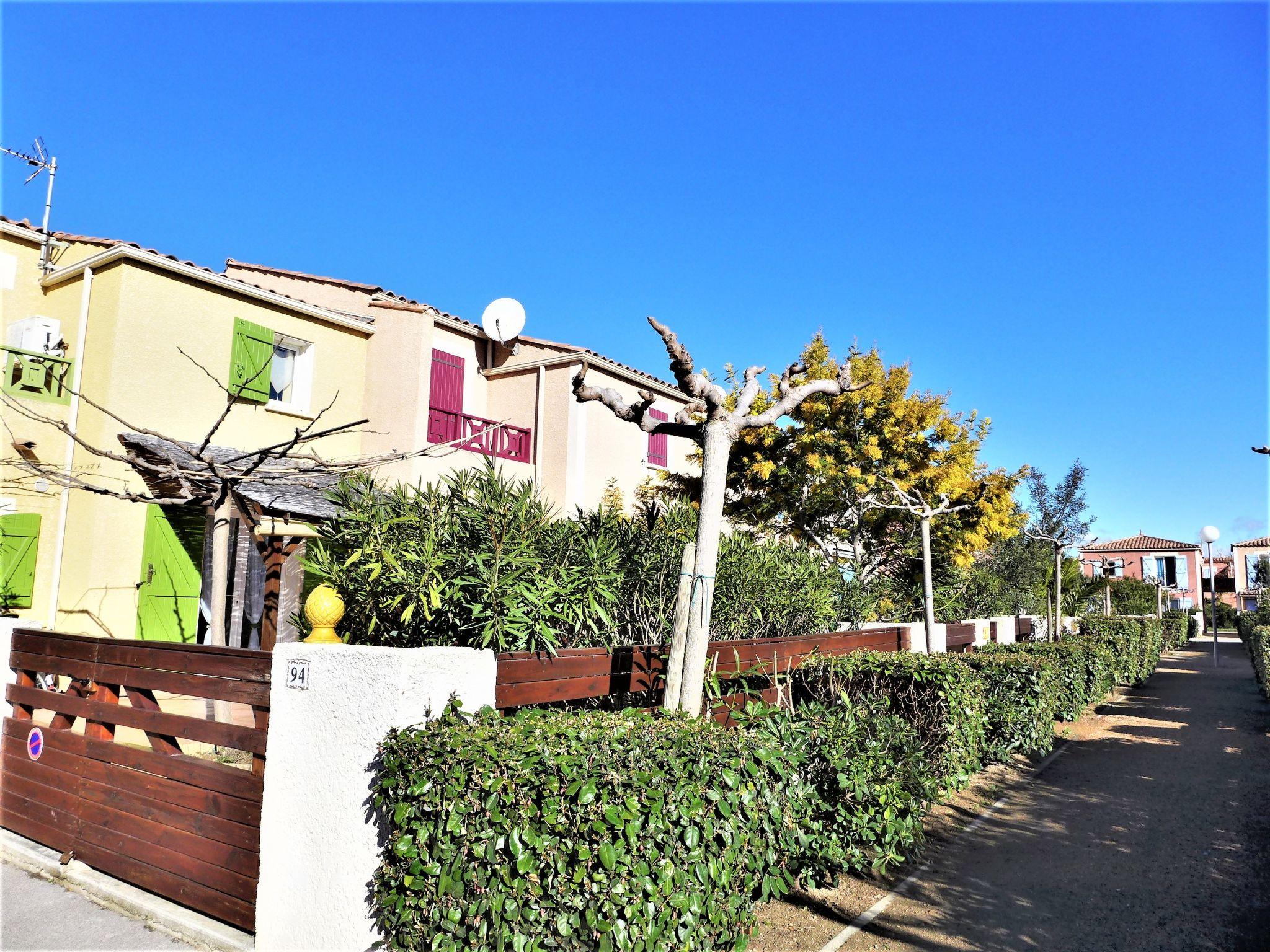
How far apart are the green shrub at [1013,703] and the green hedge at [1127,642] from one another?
6.58 metres

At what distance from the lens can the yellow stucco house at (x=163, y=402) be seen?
10141mm

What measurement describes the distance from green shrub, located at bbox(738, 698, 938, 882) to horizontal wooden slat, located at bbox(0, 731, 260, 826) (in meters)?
2.81

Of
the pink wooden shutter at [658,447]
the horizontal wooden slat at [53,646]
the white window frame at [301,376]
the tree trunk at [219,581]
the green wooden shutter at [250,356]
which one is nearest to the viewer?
the horizontal wooden slat at [53,646]

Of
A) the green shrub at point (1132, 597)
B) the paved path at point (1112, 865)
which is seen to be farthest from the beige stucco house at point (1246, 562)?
the paved path at point (1112, 865)

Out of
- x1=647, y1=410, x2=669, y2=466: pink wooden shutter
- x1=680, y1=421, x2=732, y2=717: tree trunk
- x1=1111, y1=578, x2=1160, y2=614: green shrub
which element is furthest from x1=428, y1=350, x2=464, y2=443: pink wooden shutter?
x1=1111, y1=578, x2=1160, y2=614: green shrub

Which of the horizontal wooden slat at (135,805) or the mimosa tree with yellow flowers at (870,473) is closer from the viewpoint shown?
the horizontal wooden slat at (135,805)

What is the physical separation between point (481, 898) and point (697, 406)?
140 inches

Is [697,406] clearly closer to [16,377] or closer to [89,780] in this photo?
[89,780]

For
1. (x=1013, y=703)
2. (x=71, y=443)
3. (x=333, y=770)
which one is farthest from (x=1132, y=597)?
(x=333, y=770)

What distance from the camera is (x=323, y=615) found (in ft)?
14.8

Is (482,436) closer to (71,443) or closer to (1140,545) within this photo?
(71,443)

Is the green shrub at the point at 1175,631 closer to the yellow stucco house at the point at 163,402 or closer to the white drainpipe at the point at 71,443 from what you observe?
the yellow stucco house at the point at 163,402

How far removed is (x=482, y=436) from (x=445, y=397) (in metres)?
1.20

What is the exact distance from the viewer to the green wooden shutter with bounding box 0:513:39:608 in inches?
399
